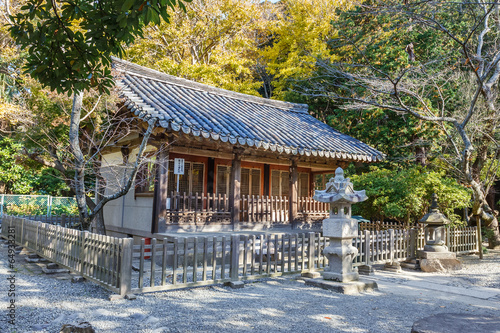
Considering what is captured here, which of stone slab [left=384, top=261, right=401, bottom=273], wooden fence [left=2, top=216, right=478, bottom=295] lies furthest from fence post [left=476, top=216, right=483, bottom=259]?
stone slab [left=384, top=261, right=401, bottom=273]

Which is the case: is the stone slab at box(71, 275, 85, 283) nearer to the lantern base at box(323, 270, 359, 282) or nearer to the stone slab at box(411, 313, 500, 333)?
the lantern base at box(323, 270, 359, 282)

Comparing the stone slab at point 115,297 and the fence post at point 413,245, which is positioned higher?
the fence post at point 413,245

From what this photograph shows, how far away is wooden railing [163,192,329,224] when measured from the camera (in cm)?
1031

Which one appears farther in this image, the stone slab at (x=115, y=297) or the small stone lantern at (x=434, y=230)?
the small stone lantern at (x=434, y=230)

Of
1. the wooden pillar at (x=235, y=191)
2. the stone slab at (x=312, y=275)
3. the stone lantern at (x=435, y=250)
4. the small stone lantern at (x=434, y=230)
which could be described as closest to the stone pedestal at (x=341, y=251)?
the stone slab at (x=312, y=275)

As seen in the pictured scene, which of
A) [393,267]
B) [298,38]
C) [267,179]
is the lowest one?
[393,267]

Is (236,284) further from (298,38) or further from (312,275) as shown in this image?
(298,38)

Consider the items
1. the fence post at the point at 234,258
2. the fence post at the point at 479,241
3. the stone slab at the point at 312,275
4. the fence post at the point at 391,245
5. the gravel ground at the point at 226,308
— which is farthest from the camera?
the fence post at the point at 479,241

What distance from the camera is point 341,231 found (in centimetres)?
788

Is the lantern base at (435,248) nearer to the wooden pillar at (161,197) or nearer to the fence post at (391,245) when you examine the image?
the fence post at (391,245)

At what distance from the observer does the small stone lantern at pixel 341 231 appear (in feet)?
25.7

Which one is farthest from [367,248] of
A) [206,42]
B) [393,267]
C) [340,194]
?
[206,42]

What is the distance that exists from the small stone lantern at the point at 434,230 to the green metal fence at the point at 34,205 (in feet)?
53.2

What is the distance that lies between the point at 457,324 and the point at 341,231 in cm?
428
